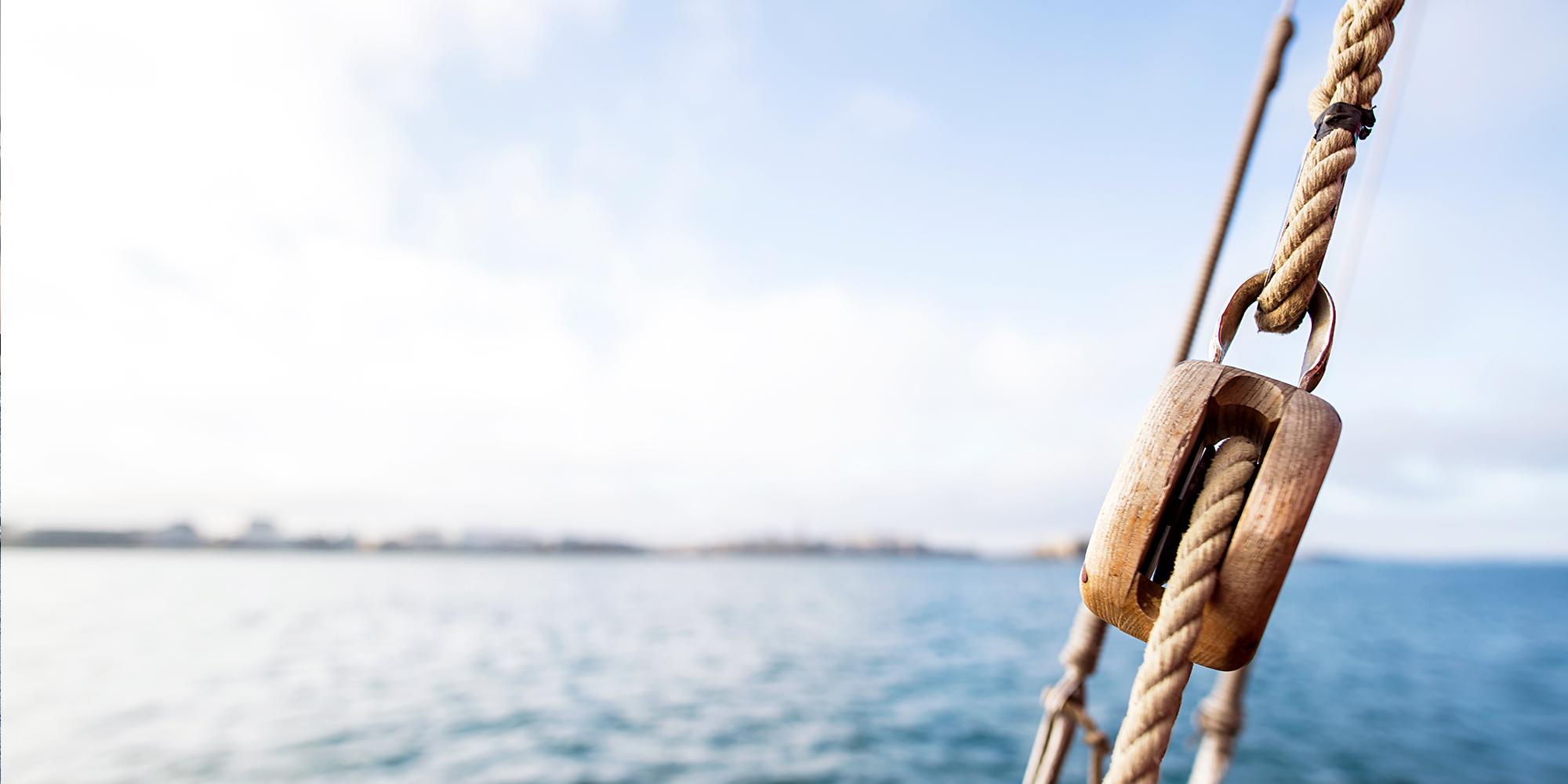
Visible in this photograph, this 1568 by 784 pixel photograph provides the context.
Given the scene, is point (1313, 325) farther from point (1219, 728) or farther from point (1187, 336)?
point (1219, 728)

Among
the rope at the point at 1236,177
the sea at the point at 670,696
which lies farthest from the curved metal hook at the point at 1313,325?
the sea at the point at 670,696

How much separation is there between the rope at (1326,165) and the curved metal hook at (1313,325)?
2 cm

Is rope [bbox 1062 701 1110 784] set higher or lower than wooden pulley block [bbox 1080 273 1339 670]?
lower

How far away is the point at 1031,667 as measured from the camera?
1981 centimetres

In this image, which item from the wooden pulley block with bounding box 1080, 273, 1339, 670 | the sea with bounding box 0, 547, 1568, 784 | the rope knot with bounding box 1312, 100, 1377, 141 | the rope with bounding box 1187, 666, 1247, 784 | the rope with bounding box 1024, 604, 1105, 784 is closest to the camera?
the wooden pulley block with bounding box 1080, 273, 1339, 670

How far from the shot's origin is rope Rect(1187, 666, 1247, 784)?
7.82 ft

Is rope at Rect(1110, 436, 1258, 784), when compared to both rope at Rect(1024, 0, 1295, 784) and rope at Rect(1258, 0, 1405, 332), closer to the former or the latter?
rope at Rect(1258, 0, 1405, 332)

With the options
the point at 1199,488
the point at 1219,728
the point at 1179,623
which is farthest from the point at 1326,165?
the point at 1219,728

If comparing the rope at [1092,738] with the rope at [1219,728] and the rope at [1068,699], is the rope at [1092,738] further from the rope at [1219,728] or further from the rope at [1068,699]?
the rope at [1219,728]

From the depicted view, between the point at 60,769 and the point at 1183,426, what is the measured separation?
15.5 metres

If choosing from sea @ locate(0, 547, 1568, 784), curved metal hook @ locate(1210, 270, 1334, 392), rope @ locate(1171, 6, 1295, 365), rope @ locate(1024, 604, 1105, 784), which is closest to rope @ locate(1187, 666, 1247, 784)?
rope @ locate(1024, 604, 1105, 784)

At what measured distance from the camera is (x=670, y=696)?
14.7 metres

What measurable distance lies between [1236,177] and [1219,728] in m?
1.67

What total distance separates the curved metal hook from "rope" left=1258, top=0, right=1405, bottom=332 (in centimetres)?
2
